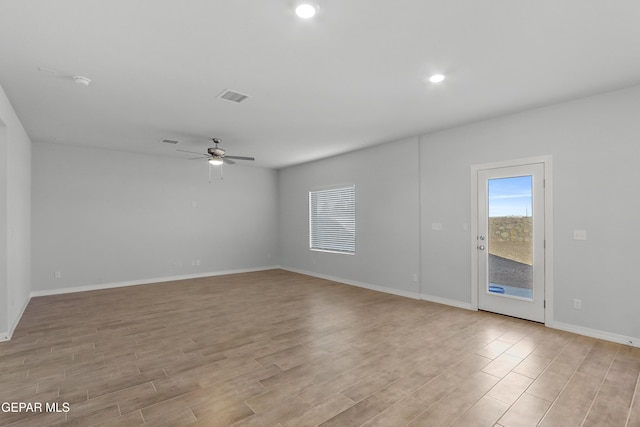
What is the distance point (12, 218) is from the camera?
394cm

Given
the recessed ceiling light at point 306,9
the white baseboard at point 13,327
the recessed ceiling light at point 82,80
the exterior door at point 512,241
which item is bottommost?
the white baseboard at point 13,327

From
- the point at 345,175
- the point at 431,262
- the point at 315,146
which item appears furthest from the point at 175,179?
the point at 431,262

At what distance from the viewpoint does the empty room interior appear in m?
2.31

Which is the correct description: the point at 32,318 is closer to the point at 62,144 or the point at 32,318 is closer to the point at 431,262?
the point at 62,144

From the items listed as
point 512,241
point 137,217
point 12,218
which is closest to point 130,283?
point 137,217

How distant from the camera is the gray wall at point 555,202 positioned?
11.5 ft

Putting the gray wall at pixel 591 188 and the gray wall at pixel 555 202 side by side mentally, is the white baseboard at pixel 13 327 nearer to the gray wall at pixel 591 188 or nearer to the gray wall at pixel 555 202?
the gray wall at pixel 555 202

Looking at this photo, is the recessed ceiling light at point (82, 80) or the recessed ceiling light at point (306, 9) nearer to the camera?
the recessed ceiling light at point (306, 9)

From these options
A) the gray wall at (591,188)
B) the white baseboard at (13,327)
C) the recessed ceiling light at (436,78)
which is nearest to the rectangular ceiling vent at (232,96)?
the recessed ceiling light at (436,78)

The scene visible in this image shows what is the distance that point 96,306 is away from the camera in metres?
5.05

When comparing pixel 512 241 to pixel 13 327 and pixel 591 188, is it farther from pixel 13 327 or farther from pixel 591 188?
pixel 13 327

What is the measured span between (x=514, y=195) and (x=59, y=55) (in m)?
5.37

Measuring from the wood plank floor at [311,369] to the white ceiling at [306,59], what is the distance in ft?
9.27

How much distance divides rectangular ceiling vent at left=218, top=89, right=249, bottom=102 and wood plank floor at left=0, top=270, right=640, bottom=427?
2.86 m
